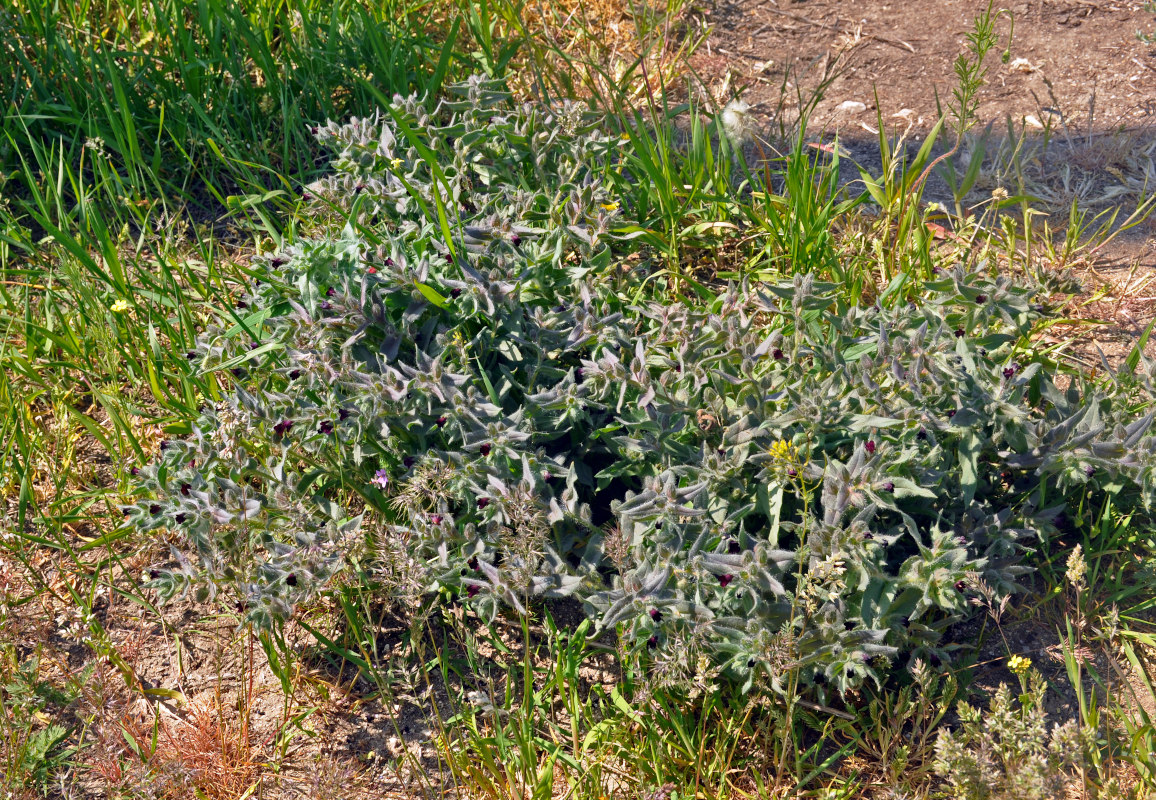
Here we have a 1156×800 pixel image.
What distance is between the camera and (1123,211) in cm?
328

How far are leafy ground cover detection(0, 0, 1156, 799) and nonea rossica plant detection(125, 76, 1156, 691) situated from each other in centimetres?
1

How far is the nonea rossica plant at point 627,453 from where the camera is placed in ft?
6.74

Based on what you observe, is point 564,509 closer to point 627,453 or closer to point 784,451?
point 627,453

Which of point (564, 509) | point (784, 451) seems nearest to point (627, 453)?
point (564, 509)

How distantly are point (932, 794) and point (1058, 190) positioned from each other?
→ 2.25 m

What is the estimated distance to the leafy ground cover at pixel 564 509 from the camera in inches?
81.5

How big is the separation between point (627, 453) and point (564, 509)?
0.71 feet

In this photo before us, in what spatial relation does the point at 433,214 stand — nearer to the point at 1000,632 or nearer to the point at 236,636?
the point at 236,636

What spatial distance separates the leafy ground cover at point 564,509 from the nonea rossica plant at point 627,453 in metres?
0.01

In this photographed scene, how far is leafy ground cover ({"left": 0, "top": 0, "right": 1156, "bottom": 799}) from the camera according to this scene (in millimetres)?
2070

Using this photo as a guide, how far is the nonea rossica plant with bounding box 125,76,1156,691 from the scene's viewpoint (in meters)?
2.05

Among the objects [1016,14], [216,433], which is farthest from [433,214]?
[1016,14]

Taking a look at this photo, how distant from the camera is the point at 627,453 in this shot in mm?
2344

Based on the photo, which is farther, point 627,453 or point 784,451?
point 627,453
